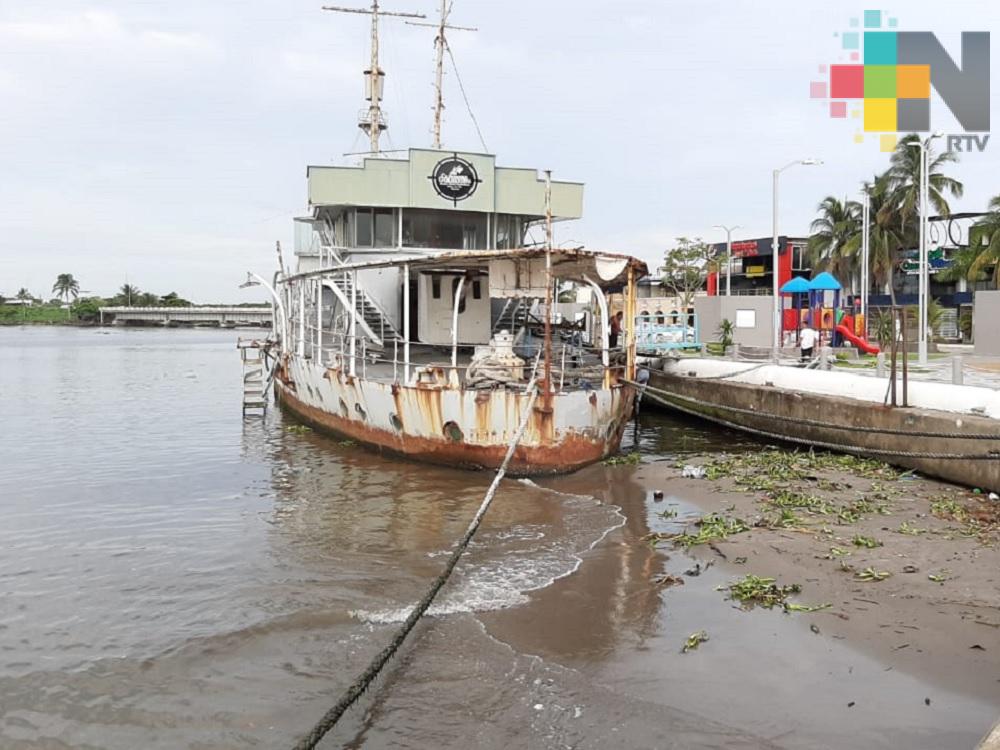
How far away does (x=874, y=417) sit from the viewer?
1374 cm

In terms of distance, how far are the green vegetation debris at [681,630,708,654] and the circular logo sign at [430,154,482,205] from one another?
13.8 metres

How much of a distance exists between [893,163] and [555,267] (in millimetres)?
47466

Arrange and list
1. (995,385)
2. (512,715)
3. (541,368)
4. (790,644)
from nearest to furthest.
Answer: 1. (512,715)
2. (790,644)
3. (541,368)
4. (995,385)

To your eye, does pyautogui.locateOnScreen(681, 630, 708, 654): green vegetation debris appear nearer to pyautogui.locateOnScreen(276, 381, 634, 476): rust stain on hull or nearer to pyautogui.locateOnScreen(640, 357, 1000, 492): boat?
pyautogui.locateOnScreen(640, 357, 1000, 492): boat

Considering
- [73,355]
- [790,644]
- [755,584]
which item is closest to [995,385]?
[755,584]

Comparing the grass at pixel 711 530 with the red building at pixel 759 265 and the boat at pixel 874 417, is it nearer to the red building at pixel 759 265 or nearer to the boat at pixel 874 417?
the boat at pixel 874 417

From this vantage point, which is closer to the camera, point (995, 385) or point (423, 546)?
point (423, 546)

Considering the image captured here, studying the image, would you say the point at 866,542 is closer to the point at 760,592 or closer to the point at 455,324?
the point at 760,592

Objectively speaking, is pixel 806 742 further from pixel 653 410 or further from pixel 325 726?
pixel 653 410

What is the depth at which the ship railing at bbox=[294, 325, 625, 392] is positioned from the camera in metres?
13.5

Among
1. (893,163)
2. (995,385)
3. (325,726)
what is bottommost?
(325,726)

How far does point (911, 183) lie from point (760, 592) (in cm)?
5130

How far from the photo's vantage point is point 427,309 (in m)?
17.1

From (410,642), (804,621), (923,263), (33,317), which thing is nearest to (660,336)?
(923,263)
